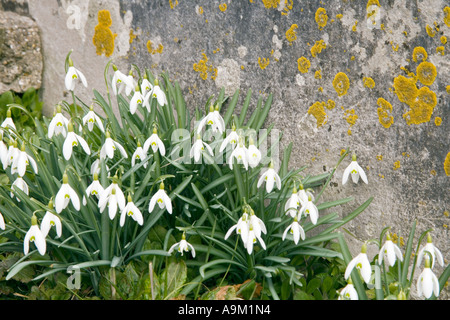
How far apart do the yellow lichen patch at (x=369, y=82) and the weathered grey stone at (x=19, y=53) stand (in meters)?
2.34

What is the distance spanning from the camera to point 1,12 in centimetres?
350

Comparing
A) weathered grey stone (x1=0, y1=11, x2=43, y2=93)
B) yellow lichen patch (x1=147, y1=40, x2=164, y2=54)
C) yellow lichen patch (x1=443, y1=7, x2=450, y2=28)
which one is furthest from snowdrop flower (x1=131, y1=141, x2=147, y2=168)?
weathered grey stone (x1=0, y1=11, x2=43, y2=93)

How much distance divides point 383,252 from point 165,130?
4.14 ft

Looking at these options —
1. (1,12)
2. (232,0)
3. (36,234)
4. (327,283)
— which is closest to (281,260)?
(327,283)

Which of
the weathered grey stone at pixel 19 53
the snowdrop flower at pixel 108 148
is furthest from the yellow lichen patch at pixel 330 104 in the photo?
the weathered grey stone at pixel 19 53

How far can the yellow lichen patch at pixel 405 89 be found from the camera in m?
2.04

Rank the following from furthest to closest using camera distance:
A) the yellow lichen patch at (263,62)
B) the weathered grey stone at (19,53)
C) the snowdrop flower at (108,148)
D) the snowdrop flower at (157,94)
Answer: the weathered grey stone at (19,53) → the yellow lichen patch at (263,62) → the snowdrop flower at (157,94) → the snowdrop flower at (108,148)

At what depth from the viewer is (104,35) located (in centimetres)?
313

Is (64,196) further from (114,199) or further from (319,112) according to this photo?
(319,112)

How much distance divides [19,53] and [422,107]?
2.62m

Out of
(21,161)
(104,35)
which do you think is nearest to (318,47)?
(21,161)

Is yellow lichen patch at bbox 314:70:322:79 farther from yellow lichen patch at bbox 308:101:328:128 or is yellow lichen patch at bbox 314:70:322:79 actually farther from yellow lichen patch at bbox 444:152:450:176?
yellow lichen patch at bbox 444:152:450:176

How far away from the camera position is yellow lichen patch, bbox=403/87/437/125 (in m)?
2.01

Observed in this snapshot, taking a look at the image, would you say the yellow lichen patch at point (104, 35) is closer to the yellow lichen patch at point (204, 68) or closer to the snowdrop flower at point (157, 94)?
the yellow lichen patch at point (204, 68)
